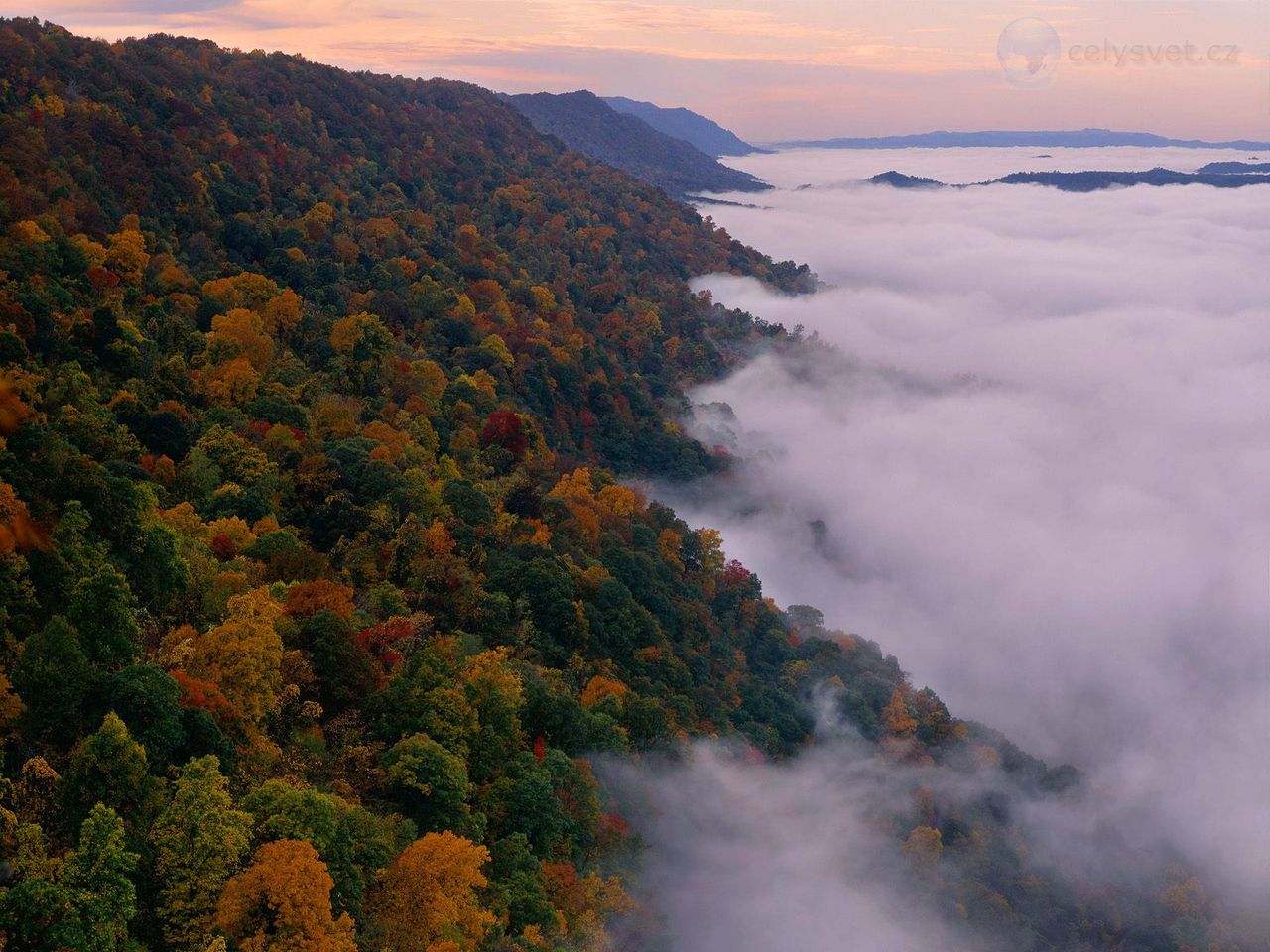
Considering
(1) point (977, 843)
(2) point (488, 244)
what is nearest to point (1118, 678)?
(1) point (977, 843)

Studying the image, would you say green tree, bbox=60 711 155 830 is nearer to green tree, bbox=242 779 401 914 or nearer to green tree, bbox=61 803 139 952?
green tree, bbox=61 803 139 952

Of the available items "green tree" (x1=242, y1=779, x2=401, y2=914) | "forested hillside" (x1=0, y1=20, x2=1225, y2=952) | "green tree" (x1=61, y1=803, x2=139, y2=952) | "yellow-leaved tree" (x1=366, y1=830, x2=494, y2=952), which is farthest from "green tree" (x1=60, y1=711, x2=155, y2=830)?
"yellow-leaved tree" (x1=366, y1=830, x2=494, y2=952)

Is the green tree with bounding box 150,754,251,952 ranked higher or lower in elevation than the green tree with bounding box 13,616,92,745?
lower

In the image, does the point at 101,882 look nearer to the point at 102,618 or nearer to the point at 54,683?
the point at 54,683

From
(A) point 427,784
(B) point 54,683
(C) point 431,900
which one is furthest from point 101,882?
(A) point 427,784

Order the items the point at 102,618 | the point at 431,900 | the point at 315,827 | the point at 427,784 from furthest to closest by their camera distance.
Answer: the point at 427,784
the point at 102,618
the point at 431,900
the point at 315,827

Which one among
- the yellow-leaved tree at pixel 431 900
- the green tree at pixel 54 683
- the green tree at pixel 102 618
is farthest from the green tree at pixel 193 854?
the green tree at pixel 102 618
